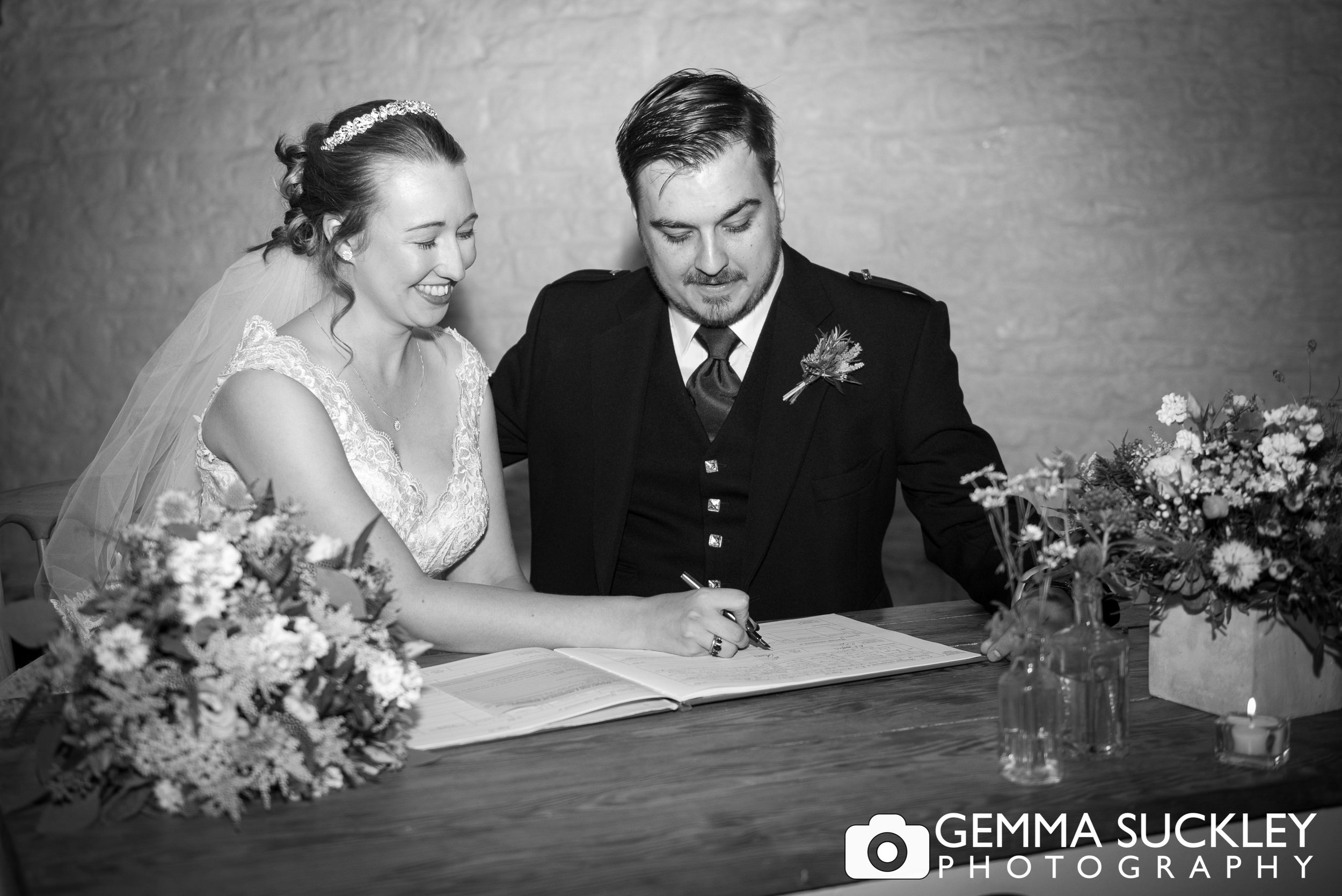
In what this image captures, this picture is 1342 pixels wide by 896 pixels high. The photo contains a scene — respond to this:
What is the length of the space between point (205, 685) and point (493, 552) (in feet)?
4.17

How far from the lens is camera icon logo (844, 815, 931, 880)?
3.89 ft

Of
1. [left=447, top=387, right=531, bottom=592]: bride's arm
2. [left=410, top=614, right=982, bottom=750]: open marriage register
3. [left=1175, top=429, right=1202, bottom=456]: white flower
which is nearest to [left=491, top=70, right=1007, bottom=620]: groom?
[left=447, top=387, right=531, bottom=592]: bride's arm

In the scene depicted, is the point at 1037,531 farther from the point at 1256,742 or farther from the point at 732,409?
the point at 732,409

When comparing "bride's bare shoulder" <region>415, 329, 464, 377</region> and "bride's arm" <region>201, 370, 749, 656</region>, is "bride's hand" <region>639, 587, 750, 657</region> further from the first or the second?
"bride's bare shoulder" <region>415, 329, 464, 377</region>

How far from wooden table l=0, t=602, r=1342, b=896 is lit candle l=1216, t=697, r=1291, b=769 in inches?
0.9

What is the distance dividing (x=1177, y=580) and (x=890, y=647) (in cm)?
45

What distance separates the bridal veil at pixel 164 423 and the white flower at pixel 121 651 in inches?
43.5

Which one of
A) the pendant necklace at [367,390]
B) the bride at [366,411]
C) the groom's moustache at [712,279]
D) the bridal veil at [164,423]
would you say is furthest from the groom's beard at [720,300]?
the bridal veil at [164,423]

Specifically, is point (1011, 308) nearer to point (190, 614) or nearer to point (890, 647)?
point (890, 647)

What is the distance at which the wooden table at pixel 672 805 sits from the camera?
113cm

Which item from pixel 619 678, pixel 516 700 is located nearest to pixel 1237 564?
pixel 619 678

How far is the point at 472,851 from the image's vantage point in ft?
3.80

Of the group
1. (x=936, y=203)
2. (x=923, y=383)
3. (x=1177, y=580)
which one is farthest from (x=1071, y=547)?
(x=936, y=203)

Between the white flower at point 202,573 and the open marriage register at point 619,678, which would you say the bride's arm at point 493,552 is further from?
the white flower at point 202,573
